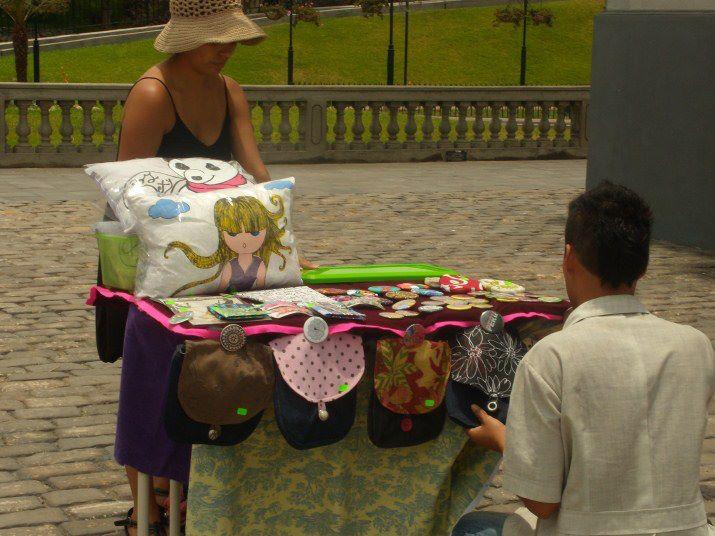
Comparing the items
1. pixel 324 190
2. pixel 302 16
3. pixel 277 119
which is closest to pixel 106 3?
pixel 302 16

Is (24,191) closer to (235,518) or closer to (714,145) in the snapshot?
(714,145)

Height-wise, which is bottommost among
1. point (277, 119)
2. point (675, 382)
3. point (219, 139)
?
point (277, 119)

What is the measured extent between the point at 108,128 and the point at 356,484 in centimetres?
1544

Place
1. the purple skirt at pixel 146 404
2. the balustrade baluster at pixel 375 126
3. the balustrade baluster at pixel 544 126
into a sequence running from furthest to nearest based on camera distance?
the balustrade baluster at pixel 544 126, the balustrade baluster at pixel 375 126, the purple skirt at pixel 146 404

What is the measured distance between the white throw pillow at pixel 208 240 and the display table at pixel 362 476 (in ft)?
0.45

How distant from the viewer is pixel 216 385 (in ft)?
11.5

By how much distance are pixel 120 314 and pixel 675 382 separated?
2183mm

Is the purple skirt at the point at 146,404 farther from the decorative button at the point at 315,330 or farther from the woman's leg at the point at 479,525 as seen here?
the woman's leg at the point at 479,525

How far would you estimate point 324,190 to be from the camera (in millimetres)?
15617

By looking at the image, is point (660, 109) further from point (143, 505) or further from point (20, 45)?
point (20, 45)

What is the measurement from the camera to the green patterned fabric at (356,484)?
3.79 m

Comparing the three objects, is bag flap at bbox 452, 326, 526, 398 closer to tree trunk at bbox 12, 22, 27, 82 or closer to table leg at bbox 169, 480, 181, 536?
table leg at bbox 169, 480, 181, 536

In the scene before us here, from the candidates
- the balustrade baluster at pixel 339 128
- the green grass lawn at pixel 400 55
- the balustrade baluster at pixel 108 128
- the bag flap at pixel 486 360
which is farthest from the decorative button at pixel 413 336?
the green grass lawn at pixel 400 55

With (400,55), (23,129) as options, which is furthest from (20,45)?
(400,55)
